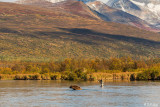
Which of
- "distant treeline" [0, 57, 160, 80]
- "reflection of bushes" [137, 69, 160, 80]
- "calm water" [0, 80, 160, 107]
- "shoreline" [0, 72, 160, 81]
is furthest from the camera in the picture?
"shoreline" [0, 72, 160, 81]

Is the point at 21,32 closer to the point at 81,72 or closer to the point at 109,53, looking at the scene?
the point at 109,53

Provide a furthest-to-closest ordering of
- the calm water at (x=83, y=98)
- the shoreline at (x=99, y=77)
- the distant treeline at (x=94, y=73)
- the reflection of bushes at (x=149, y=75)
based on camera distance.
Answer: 1. the shoreline at (x=99, y=77)
2. the distant treeline at (x=94, y=73)
3. the reflection of bushes at (x=149, y=75)
4. the calm water at (x=83, y=98)

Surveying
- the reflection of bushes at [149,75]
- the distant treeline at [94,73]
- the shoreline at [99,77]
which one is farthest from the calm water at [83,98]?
the shoreline at [99,77]

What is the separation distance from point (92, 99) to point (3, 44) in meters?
118

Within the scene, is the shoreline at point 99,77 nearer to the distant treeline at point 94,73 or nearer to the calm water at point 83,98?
the distant treeline at point 94,73

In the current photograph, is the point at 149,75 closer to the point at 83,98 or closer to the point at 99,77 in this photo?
the point at 99,77

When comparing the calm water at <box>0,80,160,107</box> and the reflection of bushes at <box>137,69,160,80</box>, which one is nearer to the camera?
the calm water at <box>0,80,160,107</box>

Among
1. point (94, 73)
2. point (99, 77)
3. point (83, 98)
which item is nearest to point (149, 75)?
point (99, 77)

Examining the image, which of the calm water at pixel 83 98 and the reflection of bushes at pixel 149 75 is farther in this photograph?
the reflection of bushes at pixel 149 75

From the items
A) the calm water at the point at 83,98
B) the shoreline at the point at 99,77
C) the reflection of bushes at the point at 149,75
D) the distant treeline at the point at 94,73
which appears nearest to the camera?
the calm water at the point at 83,98

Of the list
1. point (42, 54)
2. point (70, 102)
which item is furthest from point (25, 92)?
point (42, 54)

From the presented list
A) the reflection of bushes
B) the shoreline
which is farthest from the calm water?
the shoreline

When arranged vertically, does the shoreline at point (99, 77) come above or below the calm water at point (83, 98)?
below

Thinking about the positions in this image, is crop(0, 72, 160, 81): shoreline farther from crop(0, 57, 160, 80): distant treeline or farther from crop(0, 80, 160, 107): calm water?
crop(0, 80, 160, 107): calm water
